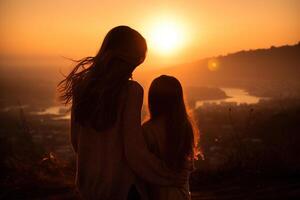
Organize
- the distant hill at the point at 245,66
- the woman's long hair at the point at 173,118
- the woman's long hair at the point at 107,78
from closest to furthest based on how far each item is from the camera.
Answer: the woman's long hair at the point at 107,78 → the woman's long hair at the point at 173,118 → the distant hill at the point at 245,66

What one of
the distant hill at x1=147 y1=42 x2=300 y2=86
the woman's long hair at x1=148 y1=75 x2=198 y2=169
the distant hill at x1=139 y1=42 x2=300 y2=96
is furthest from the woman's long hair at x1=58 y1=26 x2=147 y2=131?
the distant hill at x1=147 y1=42 x2=300 y2=86

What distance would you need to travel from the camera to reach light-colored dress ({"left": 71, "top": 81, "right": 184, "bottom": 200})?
8.18 ft

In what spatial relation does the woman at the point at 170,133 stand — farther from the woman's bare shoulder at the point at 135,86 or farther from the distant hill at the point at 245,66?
the distant hill at the point at 245,66

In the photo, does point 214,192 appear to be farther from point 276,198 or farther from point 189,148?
point 189,148

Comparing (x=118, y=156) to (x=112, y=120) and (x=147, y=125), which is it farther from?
(x=147, y=125)

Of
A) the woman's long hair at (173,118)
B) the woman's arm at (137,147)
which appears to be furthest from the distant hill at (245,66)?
the woman's arm at (137,147)

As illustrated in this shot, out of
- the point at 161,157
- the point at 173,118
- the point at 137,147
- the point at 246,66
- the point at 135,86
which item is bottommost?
the point at 246,66

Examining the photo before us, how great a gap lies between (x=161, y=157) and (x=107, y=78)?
2.15ft

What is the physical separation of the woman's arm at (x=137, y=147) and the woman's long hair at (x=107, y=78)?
0.23ft

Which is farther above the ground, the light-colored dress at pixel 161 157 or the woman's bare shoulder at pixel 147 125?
the woman's bare shoulder at pixel 147 125

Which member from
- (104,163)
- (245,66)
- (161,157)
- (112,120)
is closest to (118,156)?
(104,163)

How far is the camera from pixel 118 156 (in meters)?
2.56

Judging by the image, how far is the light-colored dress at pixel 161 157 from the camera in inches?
110

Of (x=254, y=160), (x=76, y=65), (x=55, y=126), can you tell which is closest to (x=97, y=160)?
(x=76, y=65)
